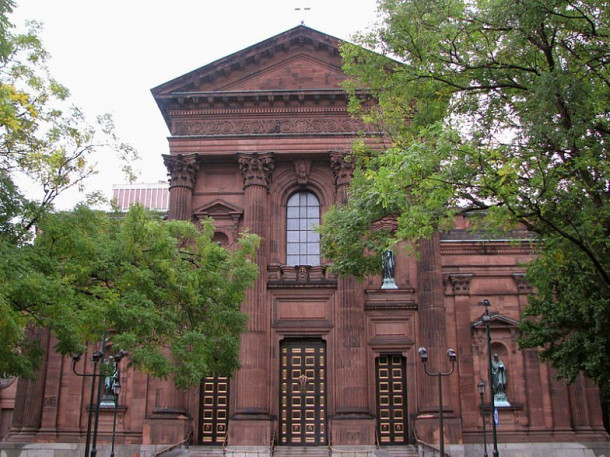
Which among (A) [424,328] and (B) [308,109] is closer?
(A) [424,328]

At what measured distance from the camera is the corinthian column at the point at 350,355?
26953 millimetres

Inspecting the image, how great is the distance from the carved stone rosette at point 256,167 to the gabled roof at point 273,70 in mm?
3087

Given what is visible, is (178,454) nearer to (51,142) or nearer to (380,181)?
(51,142)

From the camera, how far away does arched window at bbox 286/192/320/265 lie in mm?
30297

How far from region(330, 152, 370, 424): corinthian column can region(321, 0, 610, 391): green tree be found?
825 centimetres

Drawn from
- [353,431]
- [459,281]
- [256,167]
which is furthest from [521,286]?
[256,167]

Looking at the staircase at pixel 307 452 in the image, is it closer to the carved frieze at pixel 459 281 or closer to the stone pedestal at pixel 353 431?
the stone pedestal at pixel 353 431

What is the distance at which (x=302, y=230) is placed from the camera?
101ft

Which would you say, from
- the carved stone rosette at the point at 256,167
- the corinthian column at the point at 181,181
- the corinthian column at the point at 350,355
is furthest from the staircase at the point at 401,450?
the corinthian column at the point at 181,181

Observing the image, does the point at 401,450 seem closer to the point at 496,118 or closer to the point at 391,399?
the point at 391,399

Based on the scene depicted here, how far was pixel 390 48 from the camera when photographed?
18484 millimetres

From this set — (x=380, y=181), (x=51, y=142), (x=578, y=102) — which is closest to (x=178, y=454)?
(x=51, y=142)

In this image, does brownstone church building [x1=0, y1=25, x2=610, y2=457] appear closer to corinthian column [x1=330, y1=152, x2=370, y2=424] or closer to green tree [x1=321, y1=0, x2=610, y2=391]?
corinthian column [x1=330, y1=152, x2=370, y2=424]

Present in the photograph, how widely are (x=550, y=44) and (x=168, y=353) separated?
18.9 metres
